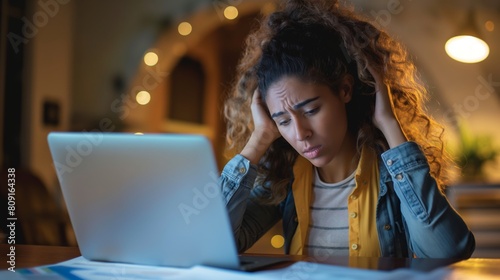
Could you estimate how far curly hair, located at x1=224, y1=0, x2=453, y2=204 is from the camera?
4.98 feet

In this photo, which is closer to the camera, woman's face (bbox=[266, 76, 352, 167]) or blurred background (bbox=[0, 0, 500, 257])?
woman's face (bbox=[266, 76, 352, 167])

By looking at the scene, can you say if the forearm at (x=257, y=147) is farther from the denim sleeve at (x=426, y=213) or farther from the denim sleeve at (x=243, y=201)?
the denim sleeve at (x=426, y=213)

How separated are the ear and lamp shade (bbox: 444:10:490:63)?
1.92 m

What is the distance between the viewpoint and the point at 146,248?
1113 millimetres

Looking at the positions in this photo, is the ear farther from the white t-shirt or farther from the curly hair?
the white t-shirt

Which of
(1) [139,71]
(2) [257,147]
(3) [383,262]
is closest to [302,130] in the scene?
(2) [257,147]

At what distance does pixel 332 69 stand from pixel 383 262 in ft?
1.82

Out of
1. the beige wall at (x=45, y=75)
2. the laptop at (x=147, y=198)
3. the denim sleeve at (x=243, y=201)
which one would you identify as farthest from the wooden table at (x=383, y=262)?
the beige wall at (x=45, y=75)

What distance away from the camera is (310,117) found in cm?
143

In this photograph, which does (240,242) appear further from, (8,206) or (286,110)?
(8,206)

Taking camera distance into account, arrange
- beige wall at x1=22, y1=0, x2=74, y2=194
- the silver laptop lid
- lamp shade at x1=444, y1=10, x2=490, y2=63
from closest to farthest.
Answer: the silver laptop lid, lamp shade at x1=444, y1=10, x2=490, y2=63, beige wall at x1=22, y1=0, x2=74, y2=194

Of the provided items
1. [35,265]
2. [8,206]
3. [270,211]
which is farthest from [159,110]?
[35,265]

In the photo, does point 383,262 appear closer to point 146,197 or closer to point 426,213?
point 426,213

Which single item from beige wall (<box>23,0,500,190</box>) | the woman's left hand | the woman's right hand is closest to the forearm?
the woman's right hand
